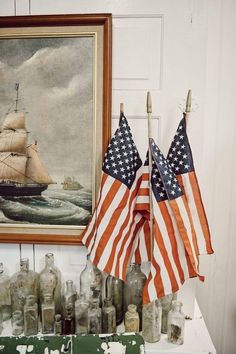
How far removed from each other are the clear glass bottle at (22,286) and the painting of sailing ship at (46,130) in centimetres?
24

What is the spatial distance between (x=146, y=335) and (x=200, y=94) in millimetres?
1140

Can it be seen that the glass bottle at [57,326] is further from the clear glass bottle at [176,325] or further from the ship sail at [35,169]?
the ship sail at [35,169]

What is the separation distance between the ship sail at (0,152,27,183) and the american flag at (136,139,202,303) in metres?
0.67

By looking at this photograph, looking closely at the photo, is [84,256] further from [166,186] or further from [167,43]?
[167,43]

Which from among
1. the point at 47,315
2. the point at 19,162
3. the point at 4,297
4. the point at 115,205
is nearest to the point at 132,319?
the point at 47,315

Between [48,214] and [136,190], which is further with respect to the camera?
[48,214]

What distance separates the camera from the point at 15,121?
174 centimetres

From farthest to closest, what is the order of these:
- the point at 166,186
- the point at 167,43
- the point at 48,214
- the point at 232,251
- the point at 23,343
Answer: the point at 232,251
the point at 48,214
the point at 167,43
the point at 166,186
the point at 23,343

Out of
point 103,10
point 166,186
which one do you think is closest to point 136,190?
point 166,186

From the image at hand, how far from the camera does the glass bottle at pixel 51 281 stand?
5.66 feet

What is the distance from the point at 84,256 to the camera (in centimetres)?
185

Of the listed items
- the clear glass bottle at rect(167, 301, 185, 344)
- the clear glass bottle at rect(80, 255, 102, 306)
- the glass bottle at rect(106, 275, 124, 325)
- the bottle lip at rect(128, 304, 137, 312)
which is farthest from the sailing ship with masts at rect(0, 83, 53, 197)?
the clear glass bottle at rect(167, 301, 185, 344)

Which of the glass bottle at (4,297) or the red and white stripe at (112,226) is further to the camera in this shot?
the glass bottle at (4,297)

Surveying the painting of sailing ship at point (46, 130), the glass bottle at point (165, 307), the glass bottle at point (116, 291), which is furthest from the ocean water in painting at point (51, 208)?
the glass bottle at point (165, 307)
